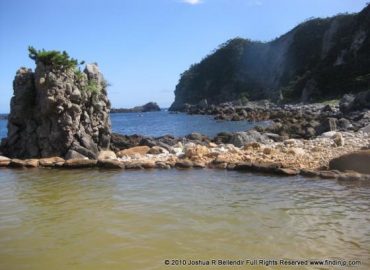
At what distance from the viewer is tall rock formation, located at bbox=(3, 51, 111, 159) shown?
21188mm

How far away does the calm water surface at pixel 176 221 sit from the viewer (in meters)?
7.73

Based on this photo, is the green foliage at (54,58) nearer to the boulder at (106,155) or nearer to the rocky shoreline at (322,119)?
the boulder at (106,155)

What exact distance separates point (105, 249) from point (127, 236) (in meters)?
0.78

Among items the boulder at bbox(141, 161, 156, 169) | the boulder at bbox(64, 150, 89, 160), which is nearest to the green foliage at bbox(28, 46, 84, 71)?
the boulder at bbox(64, 150, 89, 160)

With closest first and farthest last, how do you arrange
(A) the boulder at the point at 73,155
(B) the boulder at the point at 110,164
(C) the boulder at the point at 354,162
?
(C) the boulder at the point at 354,162 → (B) the boulder at the point at 110,164 → (A) the boulder at the point at 73,155

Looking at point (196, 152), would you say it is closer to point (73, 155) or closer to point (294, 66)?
point (73, 155)

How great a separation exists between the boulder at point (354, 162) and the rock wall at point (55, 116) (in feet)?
35.8

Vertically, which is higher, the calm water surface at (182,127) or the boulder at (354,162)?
the boulder at (354,162)

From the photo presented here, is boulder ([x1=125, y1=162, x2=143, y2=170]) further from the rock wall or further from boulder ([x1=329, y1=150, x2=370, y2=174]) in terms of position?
boulder ([x1=329, y1=150, x2=370, y2=174])

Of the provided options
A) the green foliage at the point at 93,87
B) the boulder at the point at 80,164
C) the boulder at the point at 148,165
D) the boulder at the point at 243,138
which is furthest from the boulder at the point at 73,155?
the boulder at the point at 243,138

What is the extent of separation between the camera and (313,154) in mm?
18156

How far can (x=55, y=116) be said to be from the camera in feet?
70.5

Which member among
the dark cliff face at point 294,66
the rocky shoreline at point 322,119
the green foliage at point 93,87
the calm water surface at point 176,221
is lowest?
the calm water surface at point 176,221

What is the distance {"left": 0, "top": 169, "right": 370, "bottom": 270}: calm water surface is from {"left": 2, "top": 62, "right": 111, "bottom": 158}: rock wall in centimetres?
615
